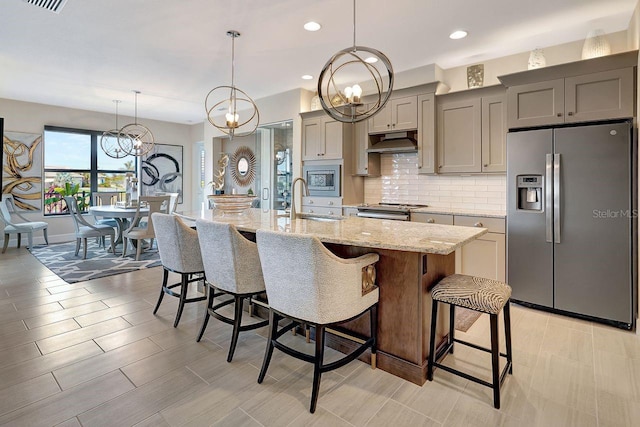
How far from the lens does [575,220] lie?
10.1 ft

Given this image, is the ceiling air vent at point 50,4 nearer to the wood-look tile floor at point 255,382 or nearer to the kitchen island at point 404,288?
the wood-look tile floor at point 255,382

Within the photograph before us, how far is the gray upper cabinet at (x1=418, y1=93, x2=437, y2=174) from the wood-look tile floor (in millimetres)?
1971

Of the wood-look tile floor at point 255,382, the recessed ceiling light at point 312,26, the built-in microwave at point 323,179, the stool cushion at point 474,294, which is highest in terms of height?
the recessed ceiling light at point 312,26

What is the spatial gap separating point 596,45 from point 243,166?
6.05 m

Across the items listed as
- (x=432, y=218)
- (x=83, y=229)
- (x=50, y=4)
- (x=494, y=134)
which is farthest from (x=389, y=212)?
(x=83, y=229)

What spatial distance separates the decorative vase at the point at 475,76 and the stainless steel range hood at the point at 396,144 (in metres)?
0.91

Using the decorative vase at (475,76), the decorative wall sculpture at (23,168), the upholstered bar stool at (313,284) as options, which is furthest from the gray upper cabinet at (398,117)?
the decorative wall sculpture at (23,168)

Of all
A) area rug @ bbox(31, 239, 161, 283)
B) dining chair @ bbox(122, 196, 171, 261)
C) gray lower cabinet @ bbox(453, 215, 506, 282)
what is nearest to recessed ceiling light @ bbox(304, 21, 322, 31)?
gray lower cabinet @ bbox(453, 215, 506, 282)

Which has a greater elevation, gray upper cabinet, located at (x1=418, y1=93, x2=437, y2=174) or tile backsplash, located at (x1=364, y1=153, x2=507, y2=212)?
gray upper cabinet, located at (x1=418, y1=93, x2=437, y2=174)

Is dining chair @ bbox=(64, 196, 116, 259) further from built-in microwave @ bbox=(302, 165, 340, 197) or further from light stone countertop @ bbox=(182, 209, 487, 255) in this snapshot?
light stone countertop @ bbox=(182, 209, 487, 255)

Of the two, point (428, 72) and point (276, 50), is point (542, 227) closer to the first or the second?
point (428, 72)

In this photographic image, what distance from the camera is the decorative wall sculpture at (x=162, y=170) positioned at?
842 centimetres

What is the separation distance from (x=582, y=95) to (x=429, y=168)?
162 centimetres

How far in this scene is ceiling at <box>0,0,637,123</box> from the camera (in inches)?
117
